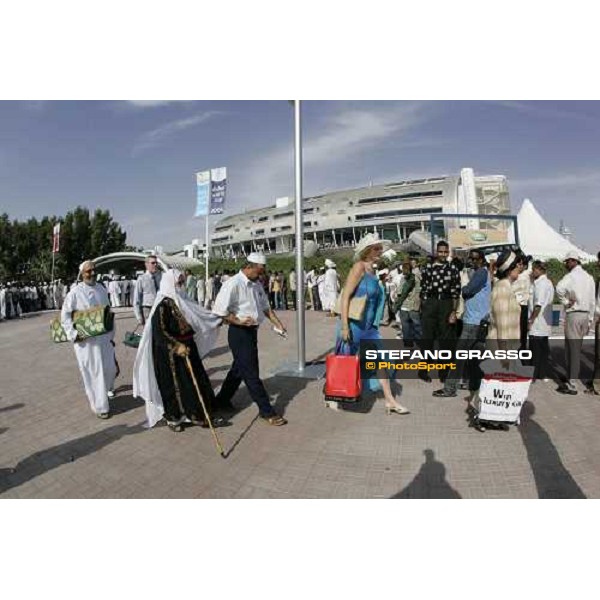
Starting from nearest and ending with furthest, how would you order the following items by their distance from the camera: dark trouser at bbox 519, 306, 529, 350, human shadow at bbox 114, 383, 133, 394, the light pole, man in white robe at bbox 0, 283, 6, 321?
human shadow at bbox 114, 383, 133, 394, the light pole, dark trouser at bbox 519, 306, 529, 350, man in white robe at bbox 0, 283, 6, 321

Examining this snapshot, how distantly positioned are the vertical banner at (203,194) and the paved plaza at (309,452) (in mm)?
13442

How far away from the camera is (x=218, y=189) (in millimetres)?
17453

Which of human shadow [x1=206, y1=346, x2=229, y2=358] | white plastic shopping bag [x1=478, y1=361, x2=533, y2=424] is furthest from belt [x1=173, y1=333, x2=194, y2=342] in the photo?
human shadow [x1=206, y1=346, x2=229, y2=358]

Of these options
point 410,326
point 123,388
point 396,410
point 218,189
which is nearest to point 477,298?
point 396,410

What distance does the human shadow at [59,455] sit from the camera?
3.06m

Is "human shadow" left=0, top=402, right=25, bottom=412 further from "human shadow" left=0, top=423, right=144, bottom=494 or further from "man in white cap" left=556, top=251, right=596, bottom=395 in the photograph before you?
"man in white cap" left=556, top=251, right=596, bottom=395

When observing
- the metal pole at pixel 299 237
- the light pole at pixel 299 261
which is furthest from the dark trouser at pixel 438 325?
the metal pole at pixel 299 237

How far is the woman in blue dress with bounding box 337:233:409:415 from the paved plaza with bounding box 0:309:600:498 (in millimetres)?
664

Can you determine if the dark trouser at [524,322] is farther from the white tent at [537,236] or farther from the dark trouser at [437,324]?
the white tent at [537,236]

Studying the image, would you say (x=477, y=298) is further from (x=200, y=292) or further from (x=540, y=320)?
(x=200, y=292)

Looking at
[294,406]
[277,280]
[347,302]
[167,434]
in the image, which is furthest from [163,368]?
[277,280]

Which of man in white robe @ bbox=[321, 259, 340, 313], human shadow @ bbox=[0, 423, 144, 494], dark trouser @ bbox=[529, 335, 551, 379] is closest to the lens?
human shadow @ bbox=[0, 423, 144, 494]

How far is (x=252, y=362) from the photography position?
13.2 ft

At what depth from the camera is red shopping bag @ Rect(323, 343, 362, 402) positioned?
3.85 m
